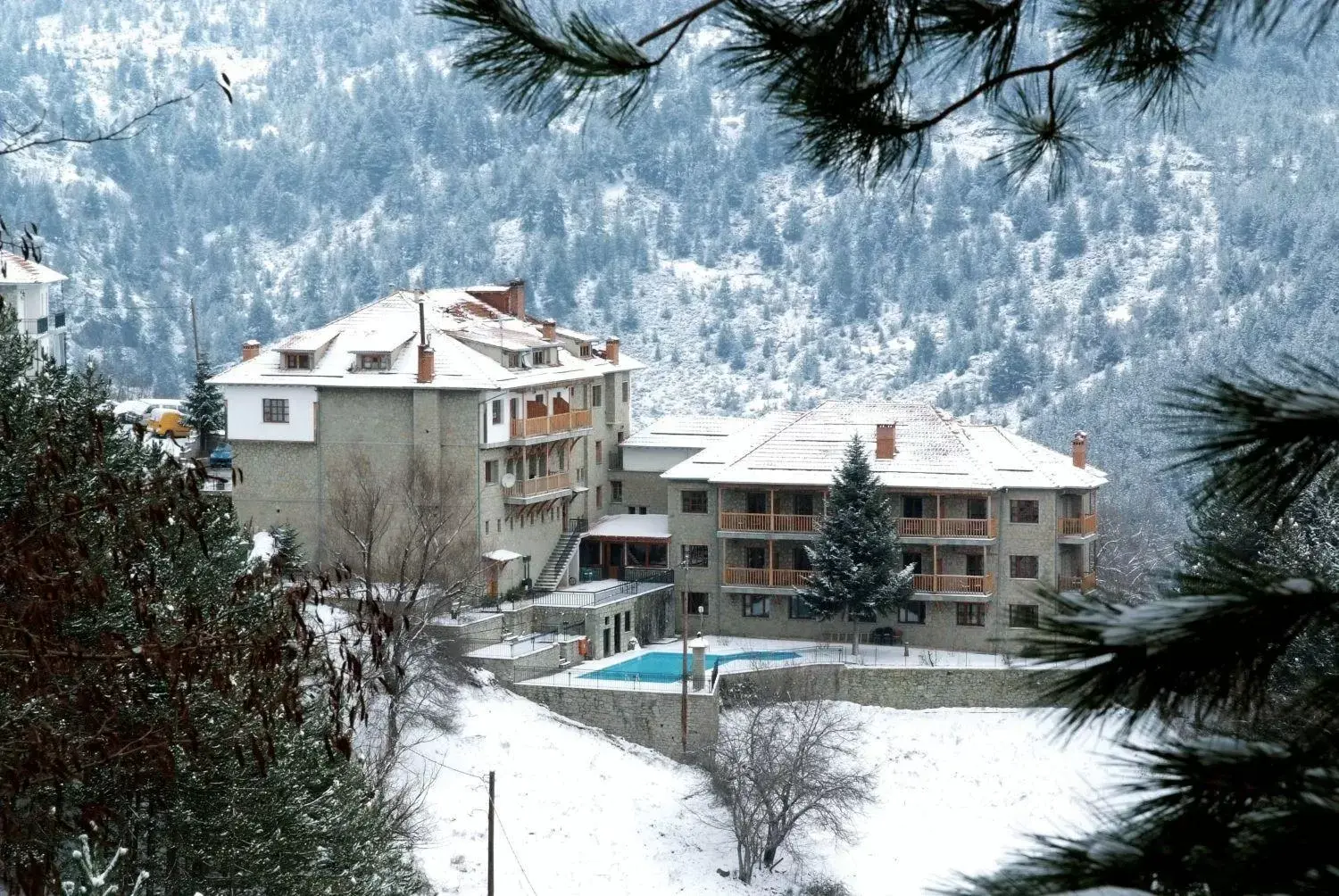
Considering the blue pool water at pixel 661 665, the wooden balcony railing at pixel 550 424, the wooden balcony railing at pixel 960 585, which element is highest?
the wooden balcony railing at pixel 550 424

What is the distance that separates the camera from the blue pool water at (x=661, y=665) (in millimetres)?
47250

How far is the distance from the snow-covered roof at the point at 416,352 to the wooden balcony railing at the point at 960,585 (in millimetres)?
11545

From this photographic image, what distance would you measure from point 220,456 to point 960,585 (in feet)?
85.6

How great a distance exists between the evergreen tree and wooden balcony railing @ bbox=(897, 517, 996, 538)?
2369 cm

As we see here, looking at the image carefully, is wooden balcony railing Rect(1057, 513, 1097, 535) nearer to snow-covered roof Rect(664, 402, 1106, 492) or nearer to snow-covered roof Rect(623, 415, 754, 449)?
snow-covered roof Rect(664, 402, 1106, 492)

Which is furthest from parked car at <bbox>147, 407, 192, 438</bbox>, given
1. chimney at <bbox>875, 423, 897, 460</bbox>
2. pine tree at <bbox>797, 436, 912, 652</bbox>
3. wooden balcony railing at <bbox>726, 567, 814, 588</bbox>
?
pine tree at <bbox>797, 436, 912, 652</bbox>

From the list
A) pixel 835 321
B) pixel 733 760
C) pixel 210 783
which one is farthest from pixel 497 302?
pixel 835 321

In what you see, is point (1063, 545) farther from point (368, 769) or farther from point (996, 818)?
point (368, 769)

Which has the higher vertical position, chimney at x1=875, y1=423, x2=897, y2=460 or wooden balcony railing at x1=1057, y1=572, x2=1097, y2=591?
chimney at x1=875, y1=423, x2=897, y2=460

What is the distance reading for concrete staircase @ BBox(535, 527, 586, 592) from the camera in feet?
174

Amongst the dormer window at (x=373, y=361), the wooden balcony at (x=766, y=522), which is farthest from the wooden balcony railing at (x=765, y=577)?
the dormer window at (x=373, y=361)

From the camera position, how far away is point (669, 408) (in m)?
168

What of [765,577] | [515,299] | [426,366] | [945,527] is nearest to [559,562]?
[765,577]

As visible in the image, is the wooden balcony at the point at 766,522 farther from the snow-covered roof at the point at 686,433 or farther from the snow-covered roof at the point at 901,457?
the snow-covered roof at the point at 686,433
